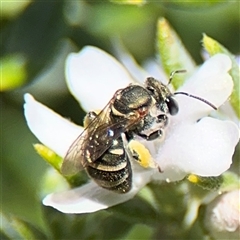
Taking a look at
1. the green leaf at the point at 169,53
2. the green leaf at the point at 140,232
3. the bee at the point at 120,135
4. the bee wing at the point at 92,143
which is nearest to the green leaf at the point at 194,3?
the green leaf at the point at 169,53

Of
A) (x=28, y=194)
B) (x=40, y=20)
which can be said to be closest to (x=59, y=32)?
(x=40, y=20)

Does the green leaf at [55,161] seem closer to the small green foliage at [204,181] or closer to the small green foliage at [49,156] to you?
the small green foliage at [49,156]

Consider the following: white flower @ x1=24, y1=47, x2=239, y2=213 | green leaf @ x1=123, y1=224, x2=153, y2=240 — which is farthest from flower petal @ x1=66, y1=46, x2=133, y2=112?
green leaf @ x1=123, y1=224, x2=153, y2=240

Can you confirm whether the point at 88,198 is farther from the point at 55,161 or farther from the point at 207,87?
the point at 207,87

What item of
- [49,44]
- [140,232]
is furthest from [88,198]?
[49,44]

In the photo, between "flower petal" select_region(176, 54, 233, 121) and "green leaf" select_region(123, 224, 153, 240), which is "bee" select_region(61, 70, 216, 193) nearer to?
"flower petal" select_region(176, 54, 233, 121)

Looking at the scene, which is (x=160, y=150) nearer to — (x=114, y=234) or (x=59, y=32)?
(x=114, y=234)
